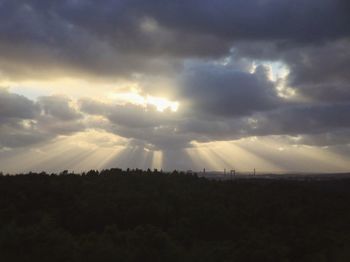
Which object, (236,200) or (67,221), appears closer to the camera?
(67,221)

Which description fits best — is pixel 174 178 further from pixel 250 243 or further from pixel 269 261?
pixel 269 261

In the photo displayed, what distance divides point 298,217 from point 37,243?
29.1 metres

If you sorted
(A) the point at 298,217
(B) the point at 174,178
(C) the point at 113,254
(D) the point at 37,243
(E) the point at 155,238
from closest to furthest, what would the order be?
(C) the point at 113,254 → (D) the point at 37,243 → (E) the point at 155,238 → (A) the point at 298,217 → (B) the point at 174,178

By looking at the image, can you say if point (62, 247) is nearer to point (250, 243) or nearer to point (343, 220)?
point (250, 243)

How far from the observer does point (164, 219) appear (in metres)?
44.2

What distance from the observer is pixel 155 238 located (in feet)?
99.9

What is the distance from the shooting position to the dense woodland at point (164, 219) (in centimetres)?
2730

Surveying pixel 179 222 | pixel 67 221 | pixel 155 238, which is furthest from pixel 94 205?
pixel 155 238

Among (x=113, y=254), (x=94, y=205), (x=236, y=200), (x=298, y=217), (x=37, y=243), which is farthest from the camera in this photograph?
(x=236, y=200)

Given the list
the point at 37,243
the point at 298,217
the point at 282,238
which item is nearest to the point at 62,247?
the point at 37,243

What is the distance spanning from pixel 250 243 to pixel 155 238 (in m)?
6.74

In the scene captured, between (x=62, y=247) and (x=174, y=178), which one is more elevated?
(x=174, y=178)

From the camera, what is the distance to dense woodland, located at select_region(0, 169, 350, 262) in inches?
1075

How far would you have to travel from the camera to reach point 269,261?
28.1m
